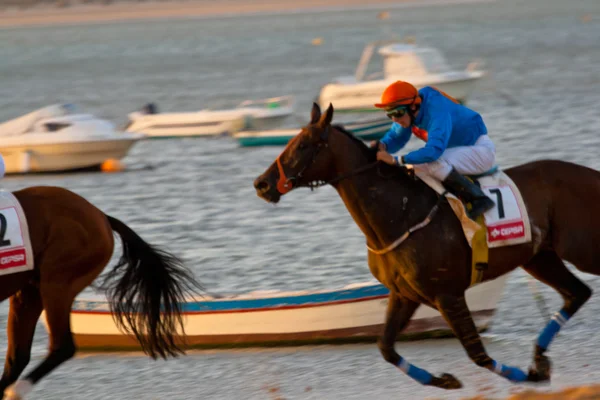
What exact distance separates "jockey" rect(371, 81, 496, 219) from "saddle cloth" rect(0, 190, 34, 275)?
101 inches

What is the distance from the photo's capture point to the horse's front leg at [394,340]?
7.46m

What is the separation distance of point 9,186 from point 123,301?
18158mm

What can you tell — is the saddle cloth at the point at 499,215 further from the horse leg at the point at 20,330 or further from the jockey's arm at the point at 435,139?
the horse leg at the point at 20,330

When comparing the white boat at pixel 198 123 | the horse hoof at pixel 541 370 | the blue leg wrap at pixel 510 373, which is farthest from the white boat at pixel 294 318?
the white boat at pixel 198 123

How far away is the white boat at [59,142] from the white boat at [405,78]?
8.87 metres

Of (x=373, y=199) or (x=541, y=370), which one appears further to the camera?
(x=541, y=370)

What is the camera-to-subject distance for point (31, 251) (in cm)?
744

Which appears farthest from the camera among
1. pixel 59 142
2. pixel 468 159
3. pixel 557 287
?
pixel 59 142

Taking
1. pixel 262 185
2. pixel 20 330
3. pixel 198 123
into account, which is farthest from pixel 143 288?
pixel 198 123

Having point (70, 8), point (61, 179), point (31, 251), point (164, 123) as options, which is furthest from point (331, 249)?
point (70, 8)

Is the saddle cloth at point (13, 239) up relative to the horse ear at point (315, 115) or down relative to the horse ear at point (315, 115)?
down

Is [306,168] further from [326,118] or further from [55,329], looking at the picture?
[55,329]

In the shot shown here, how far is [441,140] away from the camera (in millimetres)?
7320

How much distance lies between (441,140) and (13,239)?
3092 mm
